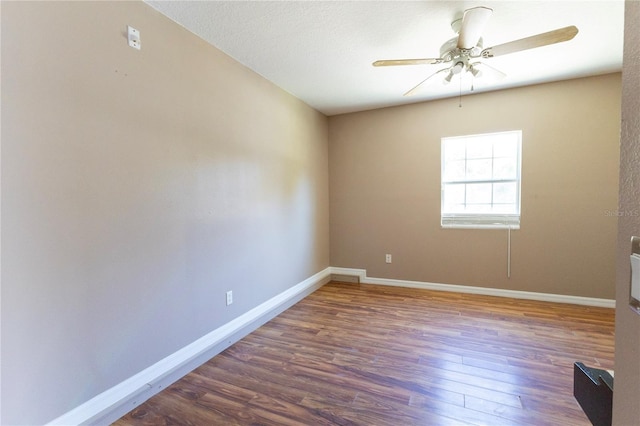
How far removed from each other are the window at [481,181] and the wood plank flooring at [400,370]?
1071mm

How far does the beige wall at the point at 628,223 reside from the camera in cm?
48

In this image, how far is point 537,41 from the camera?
177 centimetres

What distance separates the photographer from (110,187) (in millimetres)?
1627

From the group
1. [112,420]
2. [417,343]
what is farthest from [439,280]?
[112,420]

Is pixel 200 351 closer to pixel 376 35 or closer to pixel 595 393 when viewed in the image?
pixel 595 393

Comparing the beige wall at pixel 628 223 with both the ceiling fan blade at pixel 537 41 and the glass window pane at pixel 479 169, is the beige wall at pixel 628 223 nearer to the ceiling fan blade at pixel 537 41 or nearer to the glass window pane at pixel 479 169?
the ceiling fan blade at pixel 537 41

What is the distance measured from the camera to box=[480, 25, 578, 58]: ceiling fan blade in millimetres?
1639

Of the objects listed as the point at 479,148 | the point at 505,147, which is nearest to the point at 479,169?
the point at 479,148

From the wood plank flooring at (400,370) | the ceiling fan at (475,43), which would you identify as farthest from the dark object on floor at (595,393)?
the ceiling fan at (475,43)

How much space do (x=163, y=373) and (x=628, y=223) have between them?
235 centimetres

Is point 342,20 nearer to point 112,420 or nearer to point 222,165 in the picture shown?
point 222,165

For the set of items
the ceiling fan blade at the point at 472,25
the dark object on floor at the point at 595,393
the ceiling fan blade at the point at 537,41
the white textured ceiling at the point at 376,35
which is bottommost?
the dark object on floor at the point at 595,393

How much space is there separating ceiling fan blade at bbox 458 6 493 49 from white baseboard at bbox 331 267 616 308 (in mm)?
2812

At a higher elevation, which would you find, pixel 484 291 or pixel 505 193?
pixel 505 193
